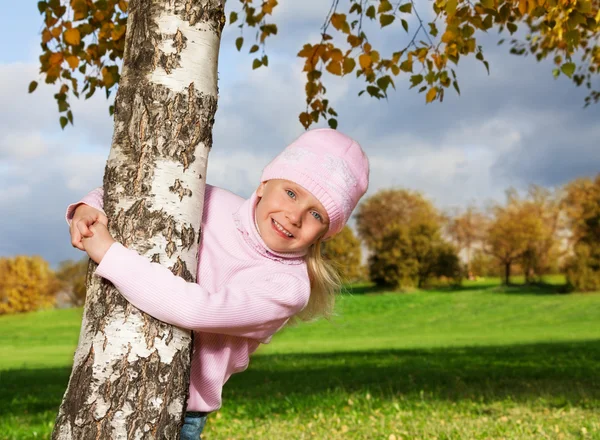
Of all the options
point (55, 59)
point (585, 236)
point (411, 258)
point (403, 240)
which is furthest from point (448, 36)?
point (411, 258)

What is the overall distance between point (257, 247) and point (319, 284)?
45cm

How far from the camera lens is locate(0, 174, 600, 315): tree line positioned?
36469mm

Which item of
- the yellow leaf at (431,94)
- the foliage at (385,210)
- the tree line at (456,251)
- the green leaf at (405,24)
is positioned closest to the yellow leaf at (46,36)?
the green leaf at (405,24)

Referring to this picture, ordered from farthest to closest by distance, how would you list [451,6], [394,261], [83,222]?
[394,261], [451,6], [83,222]

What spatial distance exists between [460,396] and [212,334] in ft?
18.7

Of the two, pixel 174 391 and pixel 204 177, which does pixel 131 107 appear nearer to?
pixel 204 177

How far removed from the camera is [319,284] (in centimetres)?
→ 327

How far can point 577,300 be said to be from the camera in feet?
107

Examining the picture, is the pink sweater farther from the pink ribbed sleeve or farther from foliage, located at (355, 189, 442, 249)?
foliage, located at (355, 189, 442, 249)

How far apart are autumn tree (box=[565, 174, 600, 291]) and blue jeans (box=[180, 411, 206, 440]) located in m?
35.1

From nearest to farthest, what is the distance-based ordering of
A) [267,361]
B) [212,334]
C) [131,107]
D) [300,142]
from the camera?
[131,107] < [212,334] < [300,142] < [267,361]

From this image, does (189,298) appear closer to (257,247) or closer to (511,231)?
(257,247)

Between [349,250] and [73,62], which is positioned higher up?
[73,62]

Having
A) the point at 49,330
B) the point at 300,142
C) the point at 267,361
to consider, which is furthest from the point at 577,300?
the point at 300,142
